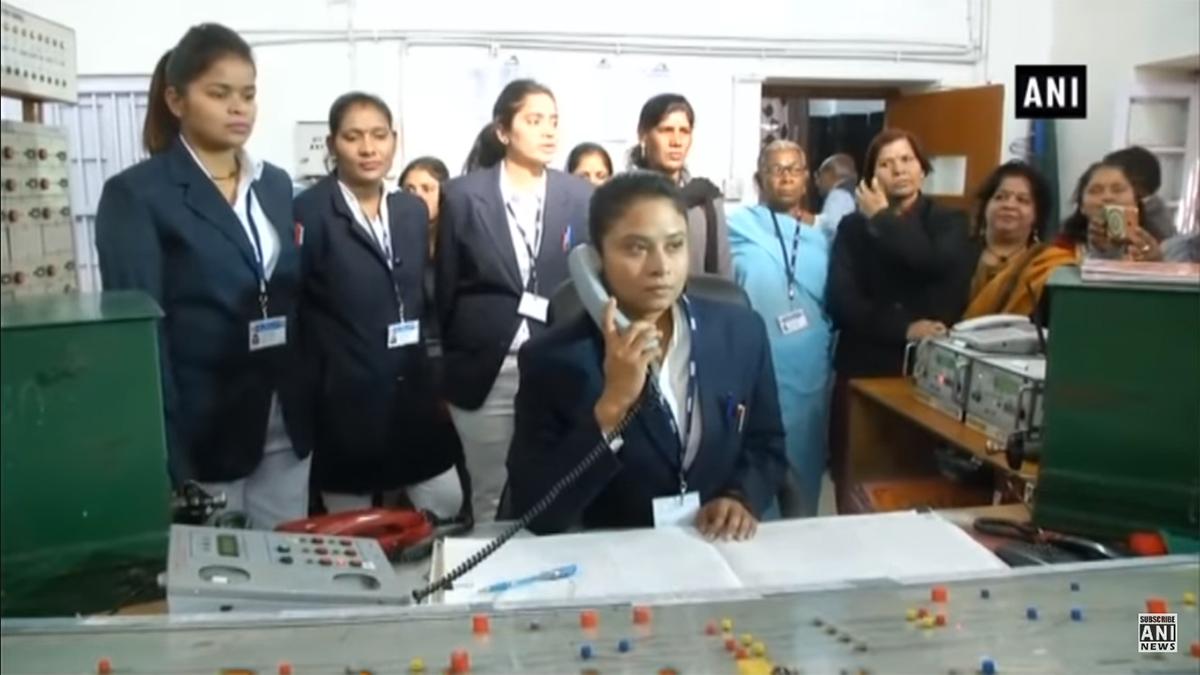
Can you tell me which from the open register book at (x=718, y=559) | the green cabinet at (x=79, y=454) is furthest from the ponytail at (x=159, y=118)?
the open register book at (x=718, y=559)

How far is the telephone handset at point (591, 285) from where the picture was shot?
109cm

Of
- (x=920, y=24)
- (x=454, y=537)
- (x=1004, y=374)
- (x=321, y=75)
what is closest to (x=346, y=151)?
(x=321, y=75)

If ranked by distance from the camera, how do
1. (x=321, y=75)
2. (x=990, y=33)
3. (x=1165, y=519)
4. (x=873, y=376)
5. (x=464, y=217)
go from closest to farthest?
1. (x=1165, y=519)
2. (x=321, y=75)
3. (x=990, y=33)
4. (x=464, y=217)
5. (x=873, y=376)

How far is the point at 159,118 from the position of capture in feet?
3.93

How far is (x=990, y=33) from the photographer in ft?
5.18

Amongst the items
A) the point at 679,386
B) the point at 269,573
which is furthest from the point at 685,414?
the point at 269,573

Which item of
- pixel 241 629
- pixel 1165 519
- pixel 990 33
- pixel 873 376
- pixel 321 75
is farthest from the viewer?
pixel 873 376

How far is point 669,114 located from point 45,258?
4.07 ft

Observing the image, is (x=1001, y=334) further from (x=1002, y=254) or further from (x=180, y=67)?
(x=180, y=67)

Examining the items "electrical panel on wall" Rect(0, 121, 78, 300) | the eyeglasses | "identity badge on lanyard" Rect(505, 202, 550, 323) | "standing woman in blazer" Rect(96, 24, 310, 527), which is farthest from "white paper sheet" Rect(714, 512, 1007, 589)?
the eyeglasses

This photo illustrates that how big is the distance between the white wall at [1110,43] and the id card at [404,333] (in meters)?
1.10

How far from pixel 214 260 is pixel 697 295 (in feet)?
1.94

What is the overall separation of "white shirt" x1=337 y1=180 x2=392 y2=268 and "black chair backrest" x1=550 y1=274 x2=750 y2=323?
444 millimetres

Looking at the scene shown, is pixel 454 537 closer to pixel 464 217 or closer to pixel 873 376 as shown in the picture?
pixel 464 217
